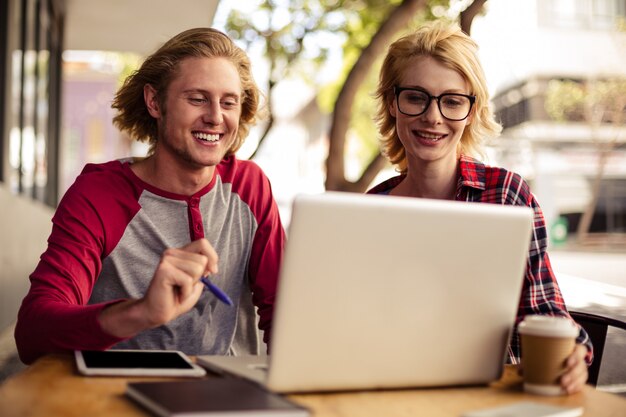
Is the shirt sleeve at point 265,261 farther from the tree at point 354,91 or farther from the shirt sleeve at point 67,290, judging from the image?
the tree at point 354,91

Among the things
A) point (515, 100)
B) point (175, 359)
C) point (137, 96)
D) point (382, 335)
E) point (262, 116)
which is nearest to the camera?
point (382, 335)

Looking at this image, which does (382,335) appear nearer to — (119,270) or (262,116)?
(119,270)

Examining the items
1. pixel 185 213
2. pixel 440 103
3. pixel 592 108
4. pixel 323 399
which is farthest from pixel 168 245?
pixel 592 108

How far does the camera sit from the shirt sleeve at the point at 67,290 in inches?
69.5

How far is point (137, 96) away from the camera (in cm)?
271

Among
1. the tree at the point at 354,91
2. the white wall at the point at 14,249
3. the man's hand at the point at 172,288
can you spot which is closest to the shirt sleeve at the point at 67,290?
the man's hand at the point at 172,288

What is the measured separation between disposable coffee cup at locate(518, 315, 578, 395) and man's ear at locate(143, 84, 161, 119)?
1431 mm

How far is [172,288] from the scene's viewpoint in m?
1.59

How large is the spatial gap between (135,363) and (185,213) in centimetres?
80

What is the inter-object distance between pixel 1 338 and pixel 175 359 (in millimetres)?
4363

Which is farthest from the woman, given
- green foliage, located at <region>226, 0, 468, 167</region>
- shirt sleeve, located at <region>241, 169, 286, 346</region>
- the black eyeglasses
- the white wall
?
green foliage, located at <region>226, 0, 468, 167</region>

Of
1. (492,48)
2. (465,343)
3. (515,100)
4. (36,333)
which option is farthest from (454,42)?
(515,100)

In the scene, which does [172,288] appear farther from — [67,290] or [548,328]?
[548,328]

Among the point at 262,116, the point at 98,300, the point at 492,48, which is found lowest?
the point at 98,300
